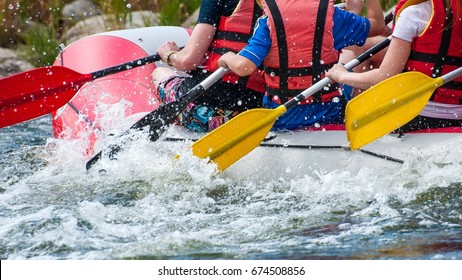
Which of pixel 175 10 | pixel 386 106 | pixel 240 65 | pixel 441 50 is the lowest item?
pixel 175 10

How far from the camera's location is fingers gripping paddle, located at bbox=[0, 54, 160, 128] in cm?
527

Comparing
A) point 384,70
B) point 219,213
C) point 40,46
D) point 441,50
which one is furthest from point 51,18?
point 441,50

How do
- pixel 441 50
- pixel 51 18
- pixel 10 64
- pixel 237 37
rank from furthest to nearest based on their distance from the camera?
pixel 51 18 → pixel 10 64 → pixel 237 37 → pixel 441 50

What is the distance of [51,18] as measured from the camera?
9383mm

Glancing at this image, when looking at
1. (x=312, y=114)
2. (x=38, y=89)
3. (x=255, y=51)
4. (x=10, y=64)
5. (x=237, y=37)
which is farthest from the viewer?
(x=10, y=64)

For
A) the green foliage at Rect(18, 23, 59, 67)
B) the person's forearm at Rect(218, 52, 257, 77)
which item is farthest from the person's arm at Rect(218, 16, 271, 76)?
the green foliage at Rect(18, 23, 59, 67)

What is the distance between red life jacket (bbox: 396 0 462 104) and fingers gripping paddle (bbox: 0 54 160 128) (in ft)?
5.62

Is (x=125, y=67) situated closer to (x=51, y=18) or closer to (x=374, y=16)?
(x=374, y=16)

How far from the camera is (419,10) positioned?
416cm

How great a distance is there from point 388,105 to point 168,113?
1166mm

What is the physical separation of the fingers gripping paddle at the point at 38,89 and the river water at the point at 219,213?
0.39 metres

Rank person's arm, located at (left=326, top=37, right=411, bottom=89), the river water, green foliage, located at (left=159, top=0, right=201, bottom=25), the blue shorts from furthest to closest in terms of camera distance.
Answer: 1. green foliage, located at (left=159, top=0, right=201, bottom=25)
2. the blue shorts
3. person's arm, located at (left=326, top=37, right=411, bottom=89)
4. the river water

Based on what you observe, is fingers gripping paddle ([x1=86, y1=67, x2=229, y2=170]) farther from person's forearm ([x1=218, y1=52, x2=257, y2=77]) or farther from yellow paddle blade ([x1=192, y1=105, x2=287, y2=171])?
yellow paddle blade ([x1=192, y1=105, x2=287, y2=171])

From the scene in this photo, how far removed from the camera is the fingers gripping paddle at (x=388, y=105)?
13.8ft
